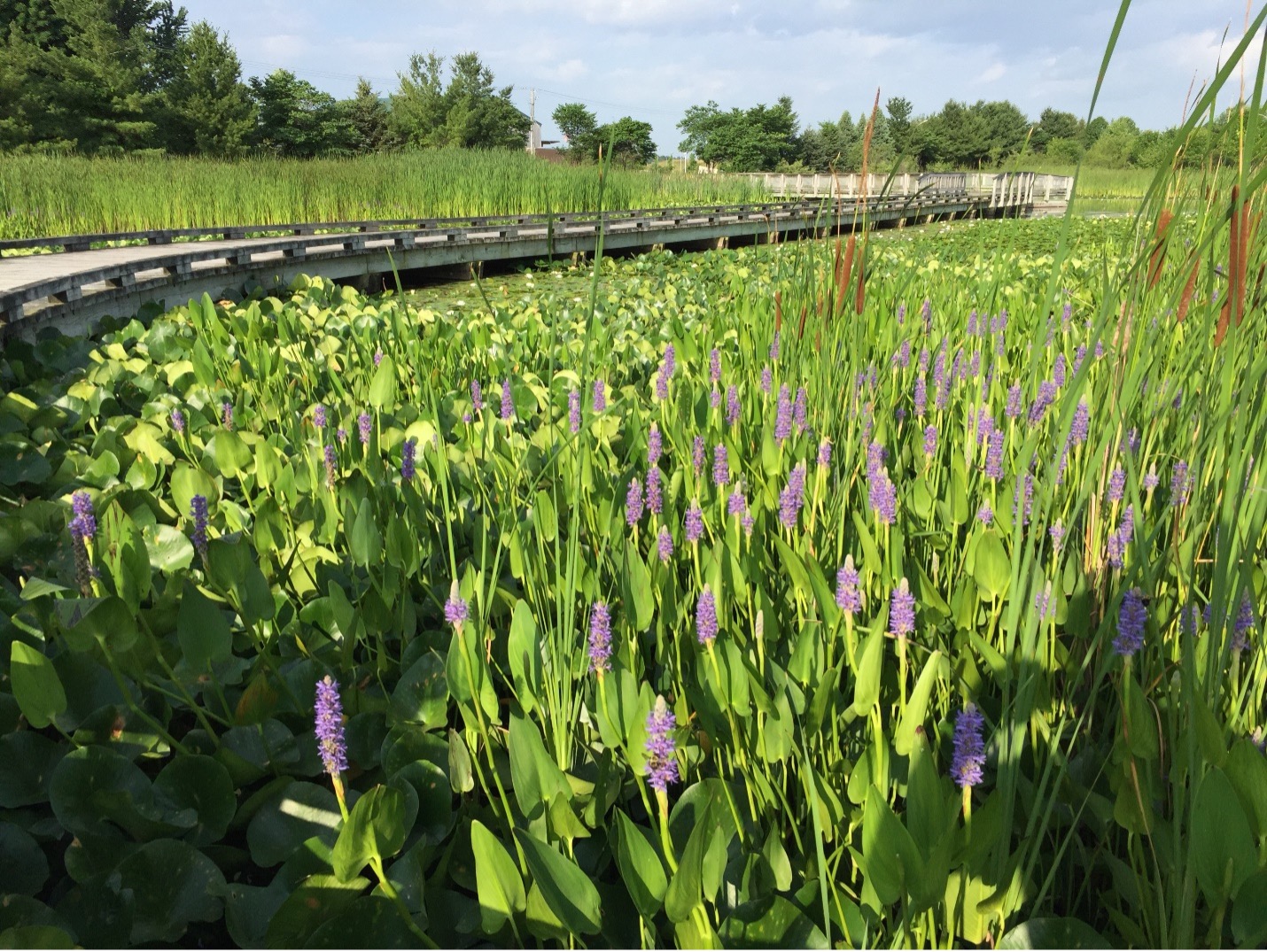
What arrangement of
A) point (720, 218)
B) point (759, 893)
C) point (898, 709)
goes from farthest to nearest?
1. point (720, 218)
2. point (898, 709)
3. point (759, 893)

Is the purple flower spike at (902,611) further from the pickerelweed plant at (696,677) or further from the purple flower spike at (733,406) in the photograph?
the purple flower spike at (733,406)

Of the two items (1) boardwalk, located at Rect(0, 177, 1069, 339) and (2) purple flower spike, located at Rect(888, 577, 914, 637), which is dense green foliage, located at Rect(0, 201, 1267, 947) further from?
(1) boardwalk, located at Rect(0, 177, 1069, 339)

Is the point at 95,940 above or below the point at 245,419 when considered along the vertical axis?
below

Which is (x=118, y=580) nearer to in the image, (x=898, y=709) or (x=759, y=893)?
(x=759, y=893)

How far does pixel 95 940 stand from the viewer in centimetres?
86

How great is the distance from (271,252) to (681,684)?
711 centimetres

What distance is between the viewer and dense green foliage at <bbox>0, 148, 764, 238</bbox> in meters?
8.60

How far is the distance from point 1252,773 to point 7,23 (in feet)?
113

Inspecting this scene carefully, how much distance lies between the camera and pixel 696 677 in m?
1.10

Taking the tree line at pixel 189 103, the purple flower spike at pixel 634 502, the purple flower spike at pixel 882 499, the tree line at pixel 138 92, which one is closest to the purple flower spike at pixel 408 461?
the purple flower spike at pixel 634 502

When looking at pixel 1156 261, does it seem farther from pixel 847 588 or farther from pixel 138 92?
pixel 138 92

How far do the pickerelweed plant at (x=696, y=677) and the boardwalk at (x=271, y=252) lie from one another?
0.57 meters

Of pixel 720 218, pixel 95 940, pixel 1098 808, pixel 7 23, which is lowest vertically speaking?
pixel 95 940

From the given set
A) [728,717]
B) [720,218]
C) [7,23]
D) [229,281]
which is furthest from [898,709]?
[7,23]
